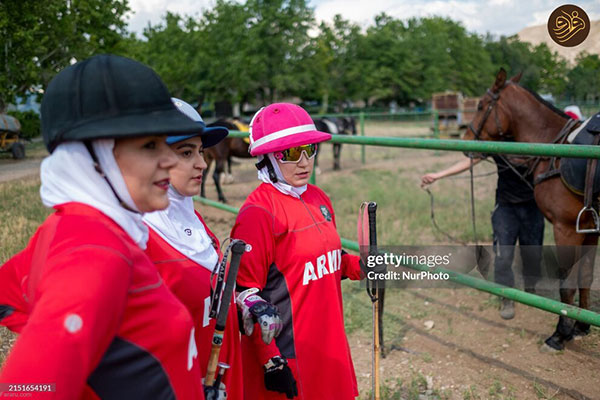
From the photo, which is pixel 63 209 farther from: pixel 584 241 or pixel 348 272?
pixel 584 241

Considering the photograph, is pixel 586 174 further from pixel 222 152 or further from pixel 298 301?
pixel 222 152

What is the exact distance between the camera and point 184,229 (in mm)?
1510

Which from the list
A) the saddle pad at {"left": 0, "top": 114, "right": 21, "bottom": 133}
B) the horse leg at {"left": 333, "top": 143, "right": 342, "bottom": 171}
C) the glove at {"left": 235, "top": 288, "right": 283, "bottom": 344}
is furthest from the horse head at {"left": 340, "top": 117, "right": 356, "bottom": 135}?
the glove at {"left": 235, "top": 288, "right": 283, "bottom": 344}

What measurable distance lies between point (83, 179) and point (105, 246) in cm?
15

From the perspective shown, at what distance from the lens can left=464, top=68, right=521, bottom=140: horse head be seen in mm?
4238

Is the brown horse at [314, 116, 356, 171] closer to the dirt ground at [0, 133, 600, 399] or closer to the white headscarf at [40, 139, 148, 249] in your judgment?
the dirt ground at [0, 133, 600, 399]

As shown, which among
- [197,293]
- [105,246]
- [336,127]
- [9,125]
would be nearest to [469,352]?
[197,293]

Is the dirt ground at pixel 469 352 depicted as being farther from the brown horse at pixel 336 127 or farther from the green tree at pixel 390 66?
the green tree at pixel 390 66

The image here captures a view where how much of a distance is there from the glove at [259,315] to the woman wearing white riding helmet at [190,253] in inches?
→ 1.9

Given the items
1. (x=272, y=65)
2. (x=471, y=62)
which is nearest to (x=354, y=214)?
(x=272, y=65)

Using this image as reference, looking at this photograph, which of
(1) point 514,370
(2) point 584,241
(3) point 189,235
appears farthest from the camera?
(2) point 584,241

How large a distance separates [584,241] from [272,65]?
39679 millimetres

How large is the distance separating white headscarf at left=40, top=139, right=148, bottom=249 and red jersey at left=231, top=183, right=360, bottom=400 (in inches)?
34.6

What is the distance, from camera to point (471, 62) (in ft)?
197
